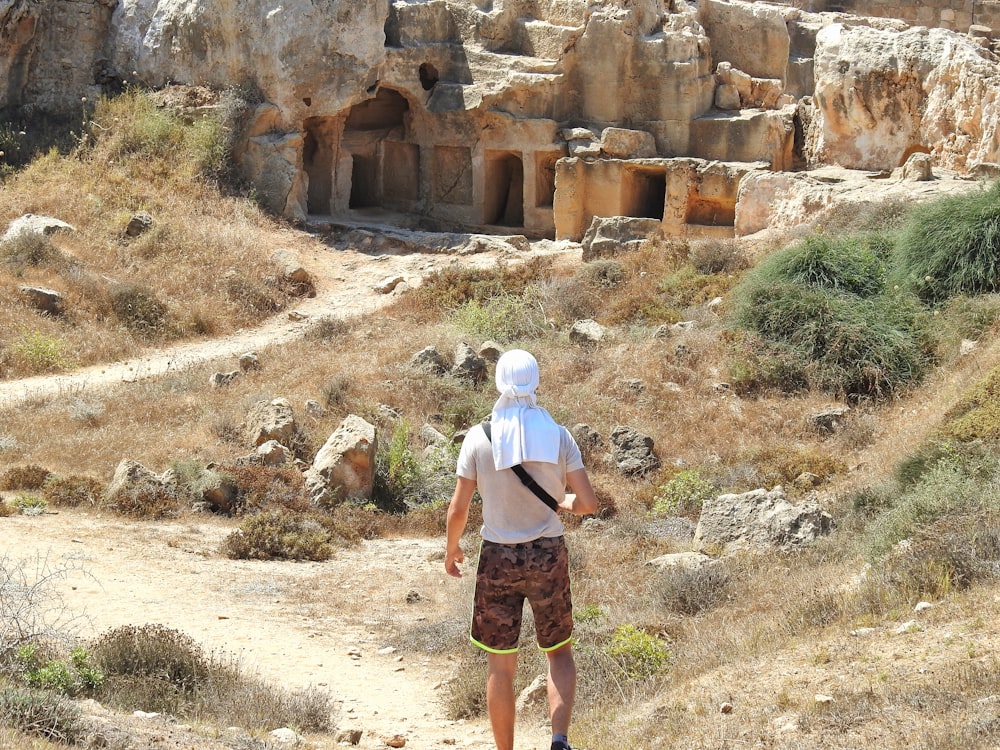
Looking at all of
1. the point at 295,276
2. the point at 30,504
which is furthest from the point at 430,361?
the point at 295,276

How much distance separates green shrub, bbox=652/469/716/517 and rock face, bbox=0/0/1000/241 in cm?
1017

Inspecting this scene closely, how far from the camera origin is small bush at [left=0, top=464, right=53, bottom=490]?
11.4 metres

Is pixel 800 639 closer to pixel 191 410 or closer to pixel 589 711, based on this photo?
pixel 589 711

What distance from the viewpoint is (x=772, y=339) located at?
563 inches

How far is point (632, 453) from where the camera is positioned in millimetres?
12305

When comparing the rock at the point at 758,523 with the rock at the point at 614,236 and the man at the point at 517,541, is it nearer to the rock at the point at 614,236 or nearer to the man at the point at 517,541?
the man at the point at 517,541

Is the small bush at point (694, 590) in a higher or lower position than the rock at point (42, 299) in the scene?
higher

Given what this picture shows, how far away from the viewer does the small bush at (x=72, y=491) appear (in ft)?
36.4

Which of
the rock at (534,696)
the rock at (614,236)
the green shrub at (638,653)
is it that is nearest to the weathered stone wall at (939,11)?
the rock at (614,236)

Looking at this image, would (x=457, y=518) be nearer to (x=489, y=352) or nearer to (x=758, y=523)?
(x=758, y=523)

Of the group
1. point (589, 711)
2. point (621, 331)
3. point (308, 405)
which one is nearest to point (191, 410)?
point (308, 405)

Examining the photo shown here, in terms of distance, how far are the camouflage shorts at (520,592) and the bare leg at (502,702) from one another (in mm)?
83

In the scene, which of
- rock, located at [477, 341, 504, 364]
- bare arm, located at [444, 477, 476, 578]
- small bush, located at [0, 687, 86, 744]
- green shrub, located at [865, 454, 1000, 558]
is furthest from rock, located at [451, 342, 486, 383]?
small bush, located at [0, 687, 86, 744]

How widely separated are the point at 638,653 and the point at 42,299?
42.1 ft
